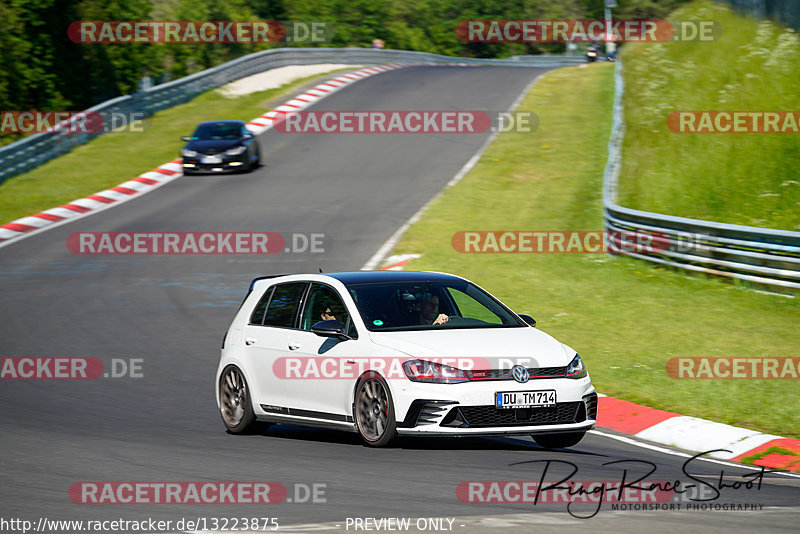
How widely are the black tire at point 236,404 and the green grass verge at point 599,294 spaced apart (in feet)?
12.7

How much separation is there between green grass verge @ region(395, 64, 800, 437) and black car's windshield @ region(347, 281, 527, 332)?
7.53ft

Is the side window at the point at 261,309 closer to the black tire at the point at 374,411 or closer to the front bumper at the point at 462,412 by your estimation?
the black tire at the point at 374,411

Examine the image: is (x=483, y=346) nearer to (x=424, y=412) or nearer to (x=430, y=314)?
(x=424, y=412)

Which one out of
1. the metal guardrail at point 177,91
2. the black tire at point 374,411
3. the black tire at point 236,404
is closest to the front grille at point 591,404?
the black tire at point 374,411

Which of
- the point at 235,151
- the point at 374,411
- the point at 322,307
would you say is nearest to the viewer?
the point at 374,411

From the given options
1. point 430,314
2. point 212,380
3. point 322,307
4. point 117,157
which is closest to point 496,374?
point 430,314

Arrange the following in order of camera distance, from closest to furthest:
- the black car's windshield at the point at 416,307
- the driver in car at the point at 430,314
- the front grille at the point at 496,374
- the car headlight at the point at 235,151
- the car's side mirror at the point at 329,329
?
the front grille at the point at 496,374, the car's side mirror at the point at 329,329, the black car's windshield at the point at 416,307, the driver in car at the point at 430,314, the car headlight at the point at 235,151

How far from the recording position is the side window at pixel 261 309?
11.5 m

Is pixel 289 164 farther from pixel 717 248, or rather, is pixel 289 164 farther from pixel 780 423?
pixel 780 423

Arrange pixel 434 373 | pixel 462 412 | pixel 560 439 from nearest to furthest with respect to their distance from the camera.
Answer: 1. pixel 462 412
2. pixel 434 373
3. pixel 560 439

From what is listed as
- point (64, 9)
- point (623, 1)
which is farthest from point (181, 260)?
point (623, 1)

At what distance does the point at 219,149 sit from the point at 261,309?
21.6 m

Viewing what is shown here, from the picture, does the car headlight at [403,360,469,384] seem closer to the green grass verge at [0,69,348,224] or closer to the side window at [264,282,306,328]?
the side window at [264,282,306,328]

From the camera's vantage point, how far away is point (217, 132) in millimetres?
33000
